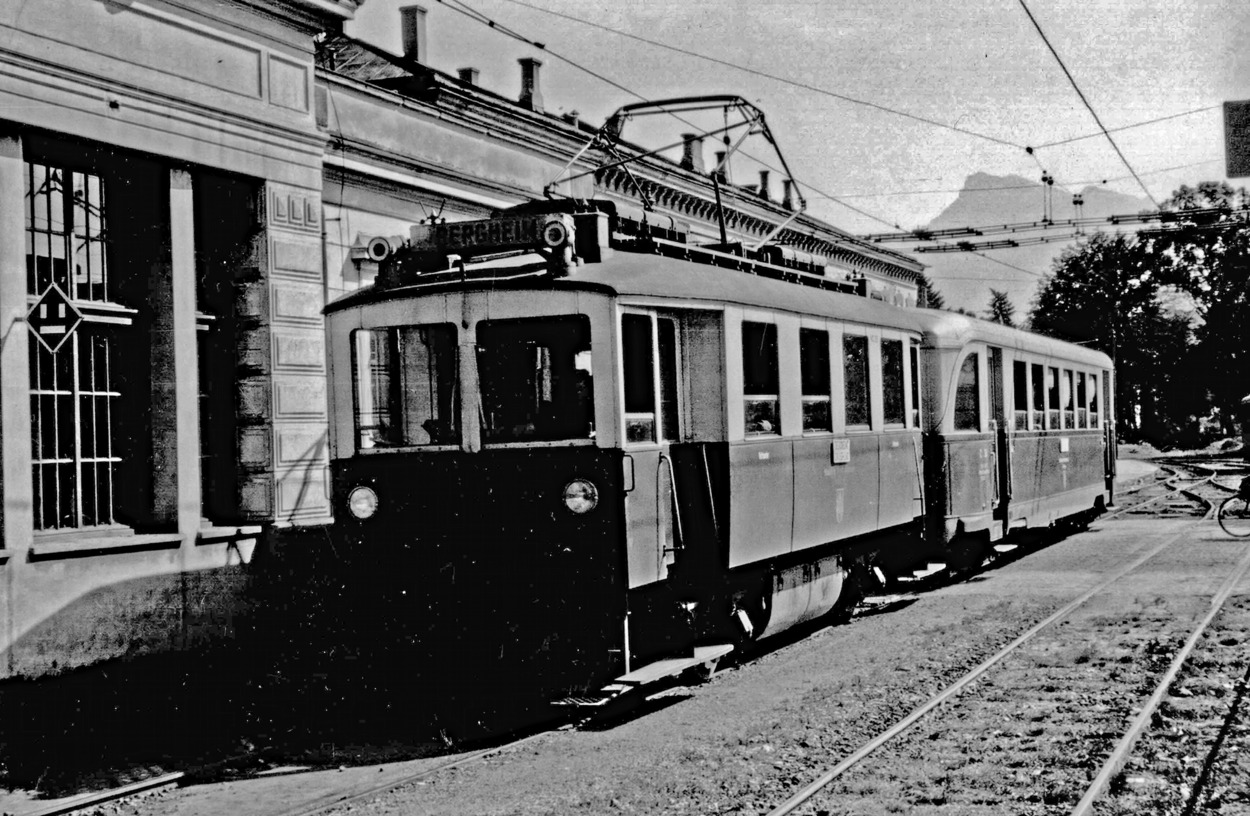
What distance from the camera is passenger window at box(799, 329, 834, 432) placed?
33.7 ft

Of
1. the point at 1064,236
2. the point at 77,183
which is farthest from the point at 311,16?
the point at 1064,236

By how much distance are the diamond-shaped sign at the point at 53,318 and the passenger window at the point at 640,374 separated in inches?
209

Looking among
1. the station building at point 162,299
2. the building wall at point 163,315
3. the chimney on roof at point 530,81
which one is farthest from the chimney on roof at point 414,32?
the building wall at point 163,315

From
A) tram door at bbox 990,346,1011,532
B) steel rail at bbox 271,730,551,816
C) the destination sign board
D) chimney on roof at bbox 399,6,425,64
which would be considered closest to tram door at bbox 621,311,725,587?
the destination sign board

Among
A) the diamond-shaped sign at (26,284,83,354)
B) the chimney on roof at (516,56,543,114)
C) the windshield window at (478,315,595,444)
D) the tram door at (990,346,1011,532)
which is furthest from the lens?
the chimney on roof at (516,56,543,114)

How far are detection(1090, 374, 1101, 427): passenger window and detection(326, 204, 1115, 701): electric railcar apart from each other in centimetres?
1235

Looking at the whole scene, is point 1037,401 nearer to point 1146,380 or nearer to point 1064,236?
point 1064,236

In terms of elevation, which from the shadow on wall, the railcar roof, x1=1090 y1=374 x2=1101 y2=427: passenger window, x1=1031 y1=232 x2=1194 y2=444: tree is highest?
x1=1031 y1=232 x2=1194 y2=444: tree

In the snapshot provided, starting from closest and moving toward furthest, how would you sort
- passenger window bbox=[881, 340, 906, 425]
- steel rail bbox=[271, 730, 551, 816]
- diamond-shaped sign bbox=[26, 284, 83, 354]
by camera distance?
steel rail bbox=[271, 730, 551, 816] → diamond-shaped sign bbox=[26, 284, 83, 354] → passenger window bbox=[881, 340, 906, 425]

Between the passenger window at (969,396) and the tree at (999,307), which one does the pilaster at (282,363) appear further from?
the tree at (999,307)

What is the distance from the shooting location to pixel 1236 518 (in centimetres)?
2189

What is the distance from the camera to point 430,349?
28.1ft

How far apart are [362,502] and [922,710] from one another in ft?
12.7

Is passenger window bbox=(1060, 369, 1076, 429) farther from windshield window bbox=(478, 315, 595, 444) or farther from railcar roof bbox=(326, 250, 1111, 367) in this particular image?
windshield window bbox=(478, 315, 595, 444)
